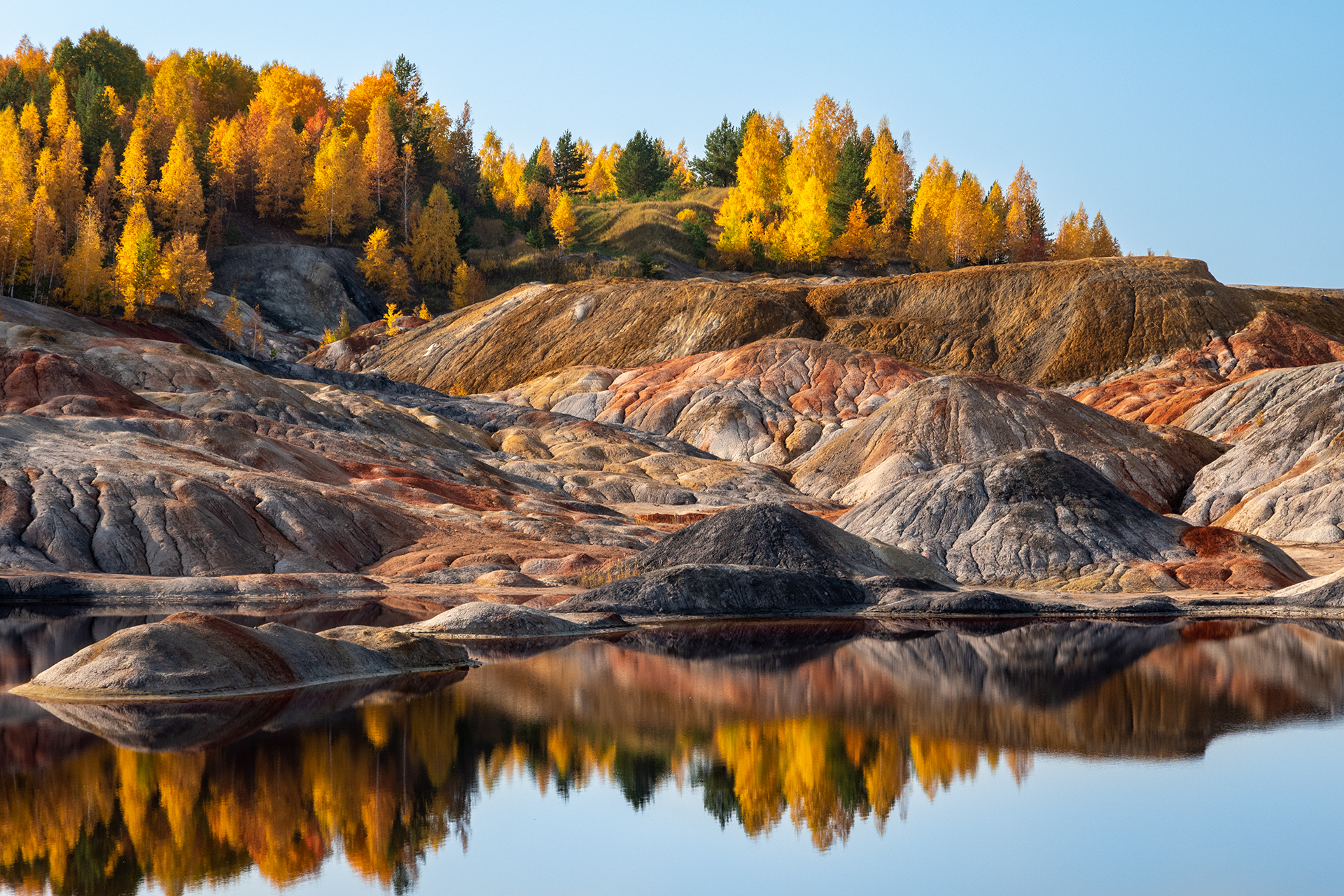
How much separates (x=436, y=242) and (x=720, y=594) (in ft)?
388

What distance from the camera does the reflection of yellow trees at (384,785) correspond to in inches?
531

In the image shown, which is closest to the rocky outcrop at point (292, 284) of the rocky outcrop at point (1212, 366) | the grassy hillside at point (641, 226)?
the grassy hillside at point (641, 226)

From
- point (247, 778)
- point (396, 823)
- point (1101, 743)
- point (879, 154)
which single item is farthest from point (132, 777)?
point (879, 154)

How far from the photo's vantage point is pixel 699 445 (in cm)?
10281

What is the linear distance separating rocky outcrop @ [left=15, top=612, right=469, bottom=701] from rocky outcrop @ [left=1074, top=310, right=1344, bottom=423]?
86830 millimetres

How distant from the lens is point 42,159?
417ft

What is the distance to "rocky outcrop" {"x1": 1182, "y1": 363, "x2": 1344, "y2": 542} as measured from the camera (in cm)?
6638

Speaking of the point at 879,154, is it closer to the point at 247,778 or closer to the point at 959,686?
the point at 959,686

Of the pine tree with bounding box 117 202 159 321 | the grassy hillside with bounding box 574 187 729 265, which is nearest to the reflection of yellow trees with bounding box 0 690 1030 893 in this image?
the pine tree with bounding box 117 202 159 321

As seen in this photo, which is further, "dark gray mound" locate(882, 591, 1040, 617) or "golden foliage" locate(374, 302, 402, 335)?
"golden foliage" locate(374, 302, 402, 335)

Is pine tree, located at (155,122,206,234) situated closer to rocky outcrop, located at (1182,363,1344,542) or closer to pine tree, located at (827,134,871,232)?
pine tree, located at (827,134,871,232)

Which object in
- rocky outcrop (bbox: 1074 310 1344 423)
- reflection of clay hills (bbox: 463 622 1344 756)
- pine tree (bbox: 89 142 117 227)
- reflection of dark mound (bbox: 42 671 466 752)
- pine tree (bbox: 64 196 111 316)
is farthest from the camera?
pine tree (bbox: 89 142 117 227)

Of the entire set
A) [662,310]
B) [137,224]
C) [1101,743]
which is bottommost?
[1101,743]

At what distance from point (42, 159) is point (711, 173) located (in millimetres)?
97069
